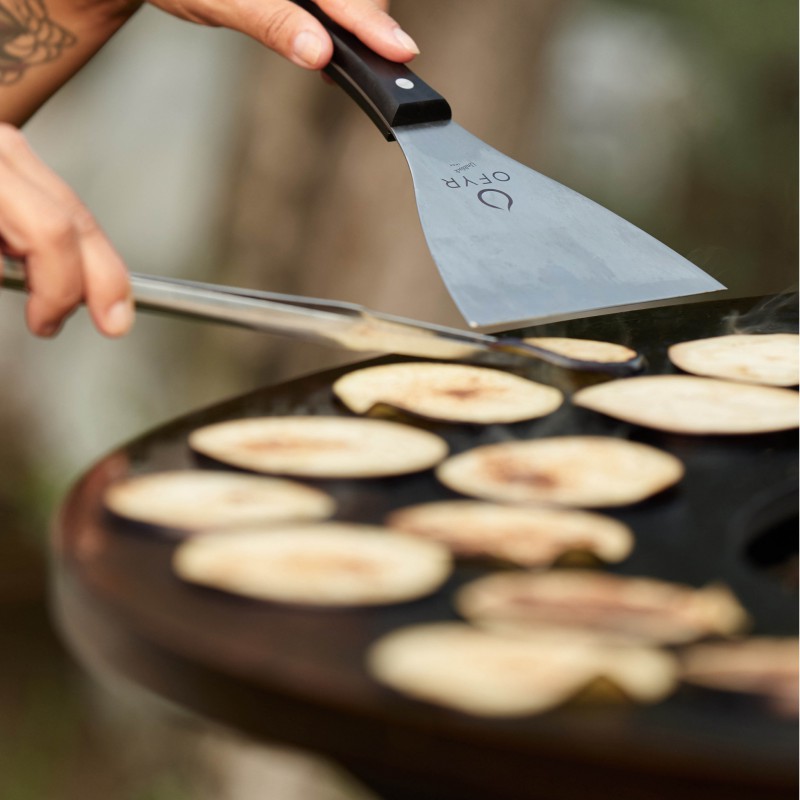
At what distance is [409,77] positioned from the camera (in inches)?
51.1

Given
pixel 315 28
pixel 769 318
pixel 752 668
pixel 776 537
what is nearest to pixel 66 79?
pixel 315 28

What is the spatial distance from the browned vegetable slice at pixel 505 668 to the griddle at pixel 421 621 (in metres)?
0.01

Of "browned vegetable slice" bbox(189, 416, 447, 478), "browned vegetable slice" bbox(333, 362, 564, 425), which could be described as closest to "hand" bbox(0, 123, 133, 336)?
"browned vegetable slice" bbox(189, 416, 447, 478)

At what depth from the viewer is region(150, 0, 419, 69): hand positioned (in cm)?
136

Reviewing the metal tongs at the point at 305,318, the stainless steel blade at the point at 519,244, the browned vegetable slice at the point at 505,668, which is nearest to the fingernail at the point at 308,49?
the stainless steel blade at the point at 519,244

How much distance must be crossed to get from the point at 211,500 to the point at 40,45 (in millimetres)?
1296

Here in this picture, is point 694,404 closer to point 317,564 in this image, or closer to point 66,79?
point 317,564

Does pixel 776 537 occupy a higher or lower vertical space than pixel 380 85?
lower

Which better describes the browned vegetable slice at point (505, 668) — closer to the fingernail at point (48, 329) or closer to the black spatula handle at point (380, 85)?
the fingernail at point (48, 329)

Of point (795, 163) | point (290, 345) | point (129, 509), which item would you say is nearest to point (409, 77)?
point (129, 509)

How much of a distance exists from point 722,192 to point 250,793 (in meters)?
2.49

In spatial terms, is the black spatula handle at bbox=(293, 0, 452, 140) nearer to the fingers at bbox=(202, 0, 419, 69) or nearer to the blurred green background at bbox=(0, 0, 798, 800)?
the fingers at bbox=(202, 0, 419, 69)

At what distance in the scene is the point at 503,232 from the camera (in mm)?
1160

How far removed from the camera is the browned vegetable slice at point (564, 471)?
0.83 metres
